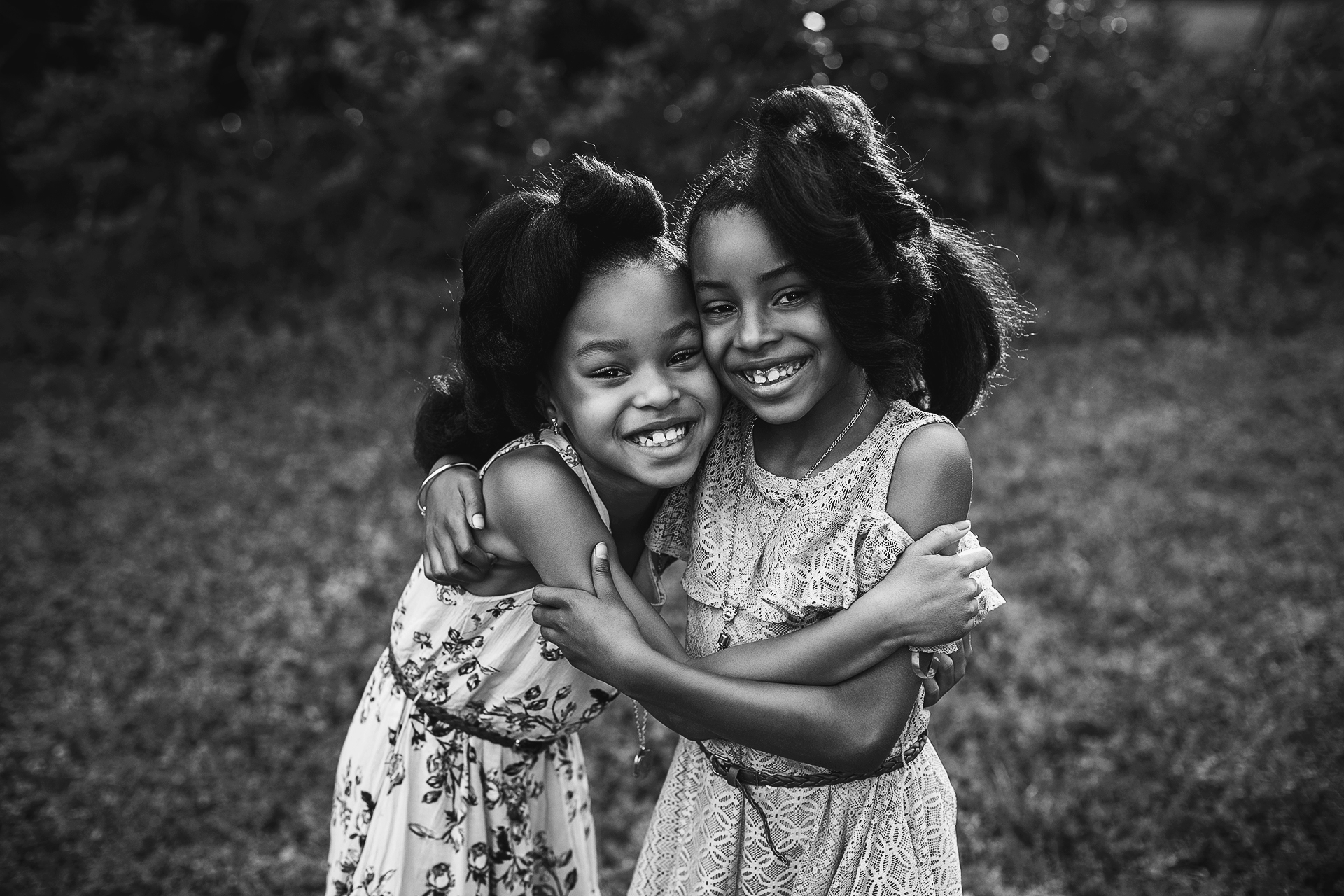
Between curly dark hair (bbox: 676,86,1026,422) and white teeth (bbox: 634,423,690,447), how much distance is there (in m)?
0.32

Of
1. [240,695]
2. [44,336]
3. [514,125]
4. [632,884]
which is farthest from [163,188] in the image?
[632,884]

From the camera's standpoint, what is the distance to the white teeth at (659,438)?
1.86m

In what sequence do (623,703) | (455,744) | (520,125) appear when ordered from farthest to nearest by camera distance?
(520,125)
(623,703)
(455,744)

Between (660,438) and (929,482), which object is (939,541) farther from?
(660,438)

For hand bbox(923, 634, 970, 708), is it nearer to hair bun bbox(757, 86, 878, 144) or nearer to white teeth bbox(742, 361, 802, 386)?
white teeth bbox(742, 361, 802, 386)

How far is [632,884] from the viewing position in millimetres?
2072

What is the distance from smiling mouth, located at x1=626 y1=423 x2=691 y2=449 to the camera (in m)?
1.86

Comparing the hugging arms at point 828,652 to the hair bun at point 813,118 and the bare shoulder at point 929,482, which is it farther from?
the hair bun at point 813,118

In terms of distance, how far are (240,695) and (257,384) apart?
2.95m

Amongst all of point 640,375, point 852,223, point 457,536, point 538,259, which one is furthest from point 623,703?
point 852,223

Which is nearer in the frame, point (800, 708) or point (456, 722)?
→ point (800, 708)

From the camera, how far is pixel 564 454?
77.5 inches

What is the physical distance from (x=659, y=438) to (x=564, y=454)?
0.20 metres

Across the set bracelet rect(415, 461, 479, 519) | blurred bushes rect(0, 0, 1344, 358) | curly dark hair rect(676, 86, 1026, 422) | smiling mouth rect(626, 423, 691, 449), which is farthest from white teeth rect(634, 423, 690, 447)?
blurred bushes rect(0, 0, 1344, 358)
